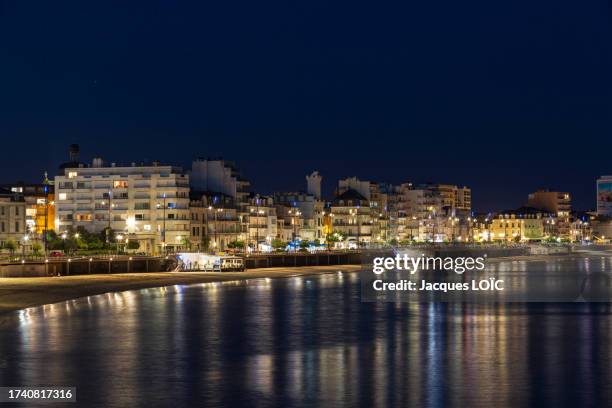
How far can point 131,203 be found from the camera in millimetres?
120312

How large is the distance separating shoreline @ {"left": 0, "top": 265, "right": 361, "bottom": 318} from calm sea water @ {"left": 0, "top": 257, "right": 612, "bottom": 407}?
99.7 inches

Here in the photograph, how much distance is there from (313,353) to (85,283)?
3878 cm

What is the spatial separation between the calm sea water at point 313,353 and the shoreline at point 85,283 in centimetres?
253

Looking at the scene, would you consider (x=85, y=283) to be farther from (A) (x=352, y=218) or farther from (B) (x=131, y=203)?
(A) (x=352, y=218)

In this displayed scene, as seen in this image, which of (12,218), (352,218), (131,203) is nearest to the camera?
(131,203)

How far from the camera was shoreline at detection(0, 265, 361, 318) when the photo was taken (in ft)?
192

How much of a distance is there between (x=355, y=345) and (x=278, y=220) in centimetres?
11848

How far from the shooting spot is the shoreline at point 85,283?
192 ft

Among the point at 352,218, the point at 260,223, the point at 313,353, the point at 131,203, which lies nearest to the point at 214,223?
the point at 131,203

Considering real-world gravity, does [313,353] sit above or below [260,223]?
below

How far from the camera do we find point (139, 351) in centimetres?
3694

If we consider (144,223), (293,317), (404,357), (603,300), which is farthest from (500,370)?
(144,223)

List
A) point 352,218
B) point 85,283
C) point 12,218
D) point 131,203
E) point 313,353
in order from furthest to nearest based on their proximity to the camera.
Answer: point 352,218
point 12,218
point 131,203
point 85,283
point 313,353

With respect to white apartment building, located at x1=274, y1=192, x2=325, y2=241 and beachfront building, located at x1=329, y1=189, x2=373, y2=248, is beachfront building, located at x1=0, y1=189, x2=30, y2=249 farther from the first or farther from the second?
beachfront building, located at x1=329, y1=189, x2=373, y2=248
